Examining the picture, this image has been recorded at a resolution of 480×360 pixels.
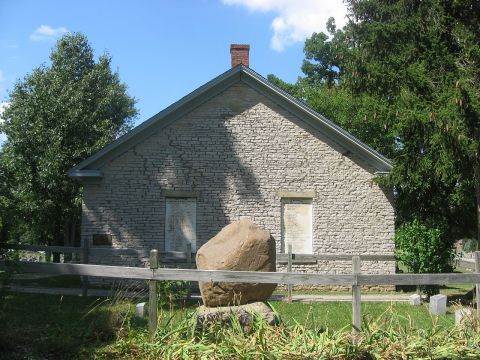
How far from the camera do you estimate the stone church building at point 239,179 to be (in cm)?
1540

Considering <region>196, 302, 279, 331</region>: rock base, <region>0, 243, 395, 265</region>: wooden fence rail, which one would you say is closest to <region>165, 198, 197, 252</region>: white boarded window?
<region>0, 243, 395, 265</region>: wooden fence rail

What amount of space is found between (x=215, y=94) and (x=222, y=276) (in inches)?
404

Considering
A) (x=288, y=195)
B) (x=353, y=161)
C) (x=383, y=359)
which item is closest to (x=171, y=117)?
(x=288, y=195)

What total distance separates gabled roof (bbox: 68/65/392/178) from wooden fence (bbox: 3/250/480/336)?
344 inches

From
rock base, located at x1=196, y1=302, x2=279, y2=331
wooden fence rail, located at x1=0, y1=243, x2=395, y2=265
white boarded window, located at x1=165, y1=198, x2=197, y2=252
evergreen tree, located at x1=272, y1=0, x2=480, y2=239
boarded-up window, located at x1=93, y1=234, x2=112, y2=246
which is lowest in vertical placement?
rock base, located at x1=196, y1=302, x2=279, y2=331

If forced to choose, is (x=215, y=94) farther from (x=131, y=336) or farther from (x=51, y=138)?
(x=51, y=138)

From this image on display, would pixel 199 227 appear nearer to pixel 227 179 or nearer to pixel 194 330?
pixel 227 179

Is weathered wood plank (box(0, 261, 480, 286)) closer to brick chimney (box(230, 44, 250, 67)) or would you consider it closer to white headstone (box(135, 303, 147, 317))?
white headstone (box(135, 303, 147, 317))

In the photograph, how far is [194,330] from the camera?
6.44m

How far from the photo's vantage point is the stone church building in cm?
1540

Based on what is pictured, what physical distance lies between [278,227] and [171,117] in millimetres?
4638

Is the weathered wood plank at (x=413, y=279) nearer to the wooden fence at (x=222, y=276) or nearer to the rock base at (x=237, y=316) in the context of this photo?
the wooden fence at (x=222, y=276)

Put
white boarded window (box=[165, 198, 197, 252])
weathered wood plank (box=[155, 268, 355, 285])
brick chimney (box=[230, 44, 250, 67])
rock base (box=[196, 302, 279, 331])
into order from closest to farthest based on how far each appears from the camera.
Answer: weathered wood plank (box=[155, 268, 355, 285])
rock base (box=[196, 302, 279, 331])
white boarded window (box=[165, 198, 197, 252])
brick chimney (box=[230, 44, 250, 67])

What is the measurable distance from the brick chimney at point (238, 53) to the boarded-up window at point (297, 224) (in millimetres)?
5372
